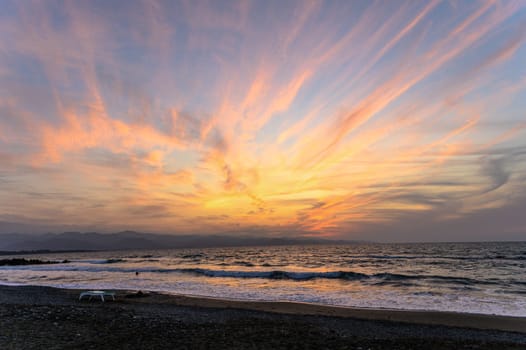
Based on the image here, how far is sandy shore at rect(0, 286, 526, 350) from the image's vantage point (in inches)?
343

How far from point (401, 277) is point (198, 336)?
25.8 m

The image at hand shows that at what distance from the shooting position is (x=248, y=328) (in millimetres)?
10852

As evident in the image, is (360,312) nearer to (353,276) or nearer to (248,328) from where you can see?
(248,328)

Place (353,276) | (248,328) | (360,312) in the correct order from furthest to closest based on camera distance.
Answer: (353,276) → (360,312) → (248,328)

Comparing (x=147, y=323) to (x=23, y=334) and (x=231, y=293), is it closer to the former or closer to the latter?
(x=23, y=334)

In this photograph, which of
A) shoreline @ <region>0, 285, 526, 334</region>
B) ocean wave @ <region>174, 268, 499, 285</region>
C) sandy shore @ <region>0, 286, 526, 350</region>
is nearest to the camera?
sandy shore @ <region>0, 286, 526, 350</region>

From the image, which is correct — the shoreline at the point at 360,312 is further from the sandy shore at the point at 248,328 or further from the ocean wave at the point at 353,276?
the ocean wave at the point at 353,276

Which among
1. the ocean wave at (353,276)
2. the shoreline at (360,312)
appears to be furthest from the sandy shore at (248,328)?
the ocean wave at (353,276)

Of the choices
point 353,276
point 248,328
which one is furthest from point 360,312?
point 353,276

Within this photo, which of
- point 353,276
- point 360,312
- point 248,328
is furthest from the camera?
point 353,276

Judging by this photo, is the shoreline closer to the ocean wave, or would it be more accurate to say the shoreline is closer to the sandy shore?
the sandy shore

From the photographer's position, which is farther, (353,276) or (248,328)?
(353,276)

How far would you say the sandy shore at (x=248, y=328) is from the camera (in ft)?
28.6

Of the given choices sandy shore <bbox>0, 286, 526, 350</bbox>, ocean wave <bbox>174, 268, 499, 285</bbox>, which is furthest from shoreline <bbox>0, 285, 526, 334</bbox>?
ocean wave <bbox>174, 268, 499, 285</bbox>
